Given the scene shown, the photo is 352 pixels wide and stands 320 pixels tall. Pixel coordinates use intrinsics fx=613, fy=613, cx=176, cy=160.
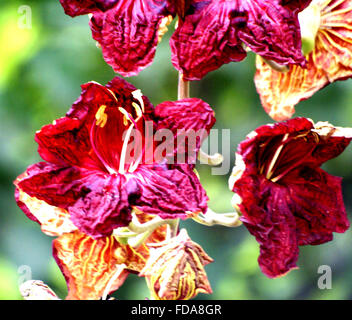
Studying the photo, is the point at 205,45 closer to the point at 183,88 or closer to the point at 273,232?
the point at 183,88

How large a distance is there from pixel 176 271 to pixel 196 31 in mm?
366

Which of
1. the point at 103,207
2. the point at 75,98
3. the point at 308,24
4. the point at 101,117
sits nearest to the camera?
the point at 103,207

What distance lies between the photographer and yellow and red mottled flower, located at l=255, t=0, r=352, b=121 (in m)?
1.14

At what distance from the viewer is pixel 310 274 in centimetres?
168

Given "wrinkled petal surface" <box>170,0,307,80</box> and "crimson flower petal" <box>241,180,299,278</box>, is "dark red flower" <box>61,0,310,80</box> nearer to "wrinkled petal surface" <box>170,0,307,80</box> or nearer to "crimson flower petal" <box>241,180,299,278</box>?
"wrinkled petal surface" <box>170,0,307,80</box>

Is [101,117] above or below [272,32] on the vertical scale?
below

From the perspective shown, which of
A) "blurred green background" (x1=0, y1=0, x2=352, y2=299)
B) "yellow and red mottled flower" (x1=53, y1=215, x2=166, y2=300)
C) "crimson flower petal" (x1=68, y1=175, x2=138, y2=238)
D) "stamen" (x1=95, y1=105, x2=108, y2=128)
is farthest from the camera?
"blurred green background" (x1=0, y1=0, x2=352, y2=299)

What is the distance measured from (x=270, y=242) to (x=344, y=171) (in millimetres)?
774

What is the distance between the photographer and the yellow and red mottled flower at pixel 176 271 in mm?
952

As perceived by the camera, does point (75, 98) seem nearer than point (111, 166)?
No

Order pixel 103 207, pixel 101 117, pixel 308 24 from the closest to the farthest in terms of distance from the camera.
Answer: pixel 103 207, pixel 101 117, pixel 308 24

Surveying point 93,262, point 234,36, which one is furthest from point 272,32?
point 93,262

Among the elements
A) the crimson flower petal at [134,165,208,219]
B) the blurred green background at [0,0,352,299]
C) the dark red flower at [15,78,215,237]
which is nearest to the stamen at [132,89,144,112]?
the dark red flower at [15,78,215,237]

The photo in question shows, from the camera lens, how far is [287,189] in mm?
995
